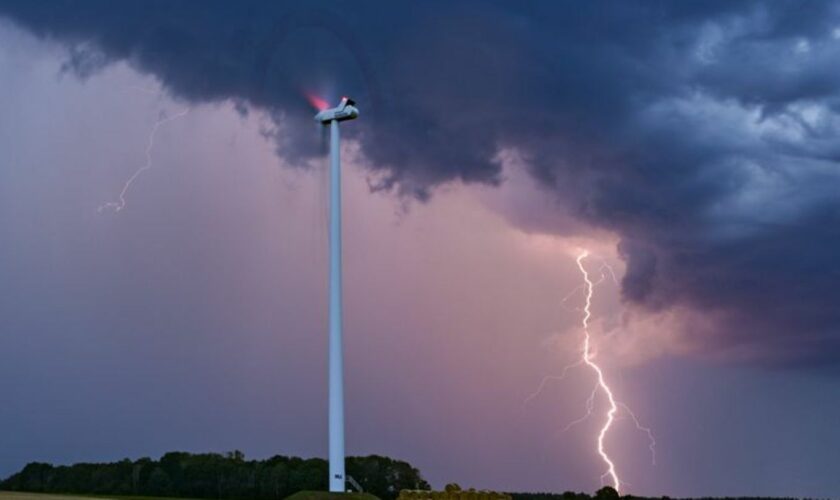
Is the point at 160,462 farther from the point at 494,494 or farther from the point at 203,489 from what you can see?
the point at 494,494

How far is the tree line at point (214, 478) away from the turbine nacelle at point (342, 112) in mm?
66014

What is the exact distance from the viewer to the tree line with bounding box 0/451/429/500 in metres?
138

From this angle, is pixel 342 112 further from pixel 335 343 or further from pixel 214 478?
pixel 214 478

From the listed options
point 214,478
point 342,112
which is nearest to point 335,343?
point 342,112

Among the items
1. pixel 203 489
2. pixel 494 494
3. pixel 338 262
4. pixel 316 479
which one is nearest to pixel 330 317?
pixel 338 262

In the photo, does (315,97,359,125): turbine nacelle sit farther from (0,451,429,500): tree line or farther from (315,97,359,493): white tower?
(0,451,429,500): tree line

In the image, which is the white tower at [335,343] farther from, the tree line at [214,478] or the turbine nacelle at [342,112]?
the tree line at [214,478]

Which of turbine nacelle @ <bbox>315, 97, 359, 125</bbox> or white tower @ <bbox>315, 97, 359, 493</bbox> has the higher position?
turbine nacelle @ <bbox>315, 97, 359, 125</bbox>

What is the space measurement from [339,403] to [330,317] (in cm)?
586

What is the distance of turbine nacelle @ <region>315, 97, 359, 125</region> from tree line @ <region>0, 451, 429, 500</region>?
217 feet

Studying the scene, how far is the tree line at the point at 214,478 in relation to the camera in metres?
138

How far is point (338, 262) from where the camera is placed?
7281 cm

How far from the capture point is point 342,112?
77.6m

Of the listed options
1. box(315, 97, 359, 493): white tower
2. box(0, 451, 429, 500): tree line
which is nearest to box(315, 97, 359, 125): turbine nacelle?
box(315, 97, 359, 493): white tower
